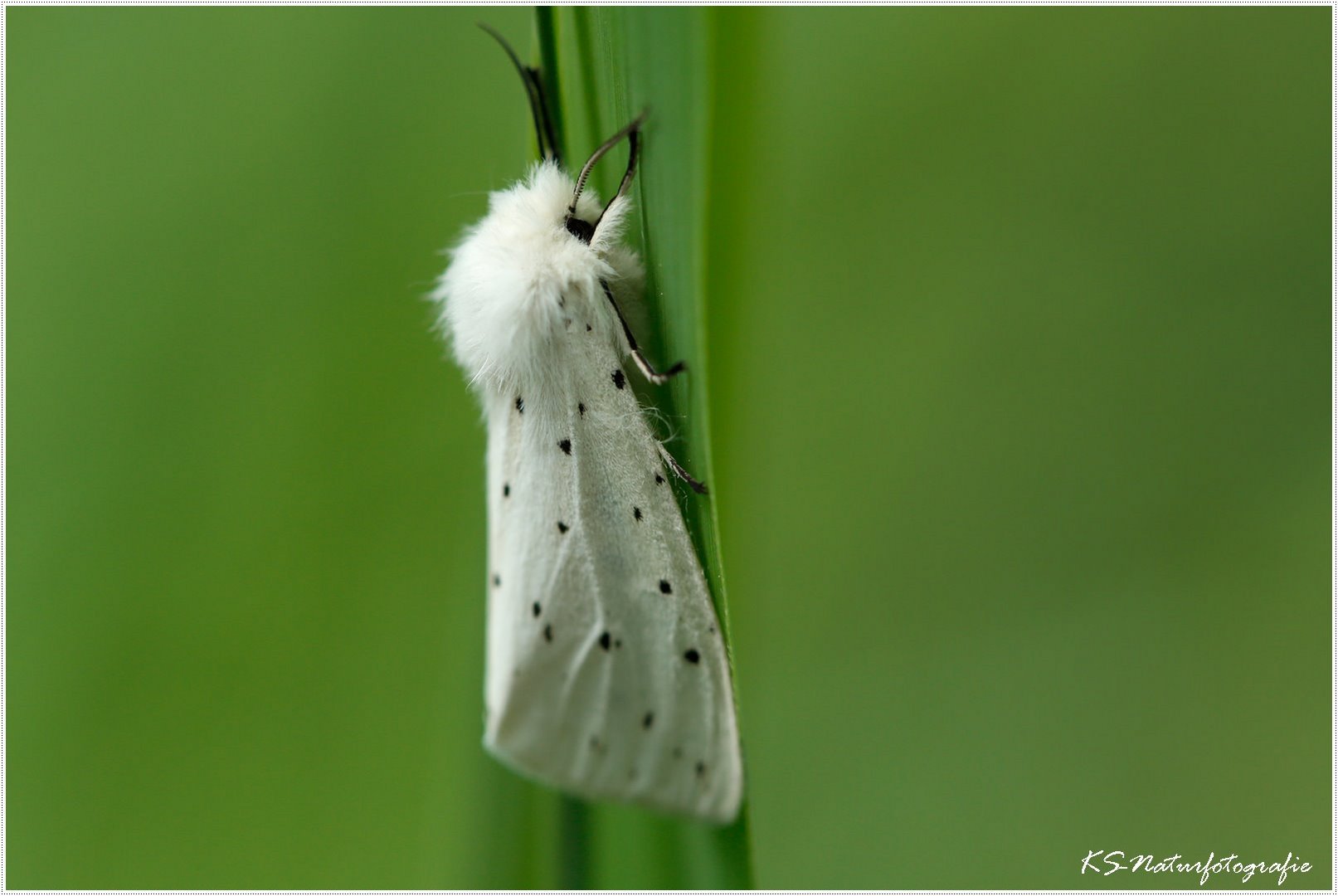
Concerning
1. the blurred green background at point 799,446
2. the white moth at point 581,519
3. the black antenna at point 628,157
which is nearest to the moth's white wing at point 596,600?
the white moth at point 581,519

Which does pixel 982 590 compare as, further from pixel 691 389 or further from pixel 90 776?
pixel 90 776

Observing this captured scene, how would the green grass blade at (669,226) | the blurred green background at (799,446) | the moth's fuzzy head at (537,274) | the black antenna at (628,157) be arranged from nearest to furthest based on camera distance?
the green grass blade at (669,226) → the black antenna at (628,157) → the moth's fuzzy head at (537,274) → the blurred green background at (799,446)

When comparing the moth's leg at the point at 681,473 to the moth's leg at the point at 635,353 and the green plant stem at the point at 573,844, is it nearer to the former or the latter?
the moth's leg at the point at 635,353

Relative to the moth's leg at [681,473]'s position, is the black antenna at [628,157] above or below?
above

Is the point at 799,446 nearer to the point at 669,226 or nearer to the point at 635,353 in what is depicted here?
the point at 635,353

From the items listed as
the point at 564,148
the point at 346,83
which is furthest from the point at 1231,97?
the point at 346,83

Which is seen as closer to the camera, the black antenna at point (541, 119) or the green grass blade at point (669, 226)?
the green grass blade at point (669, 226)

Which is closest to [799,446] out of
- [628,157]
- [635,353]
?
[635,353]
